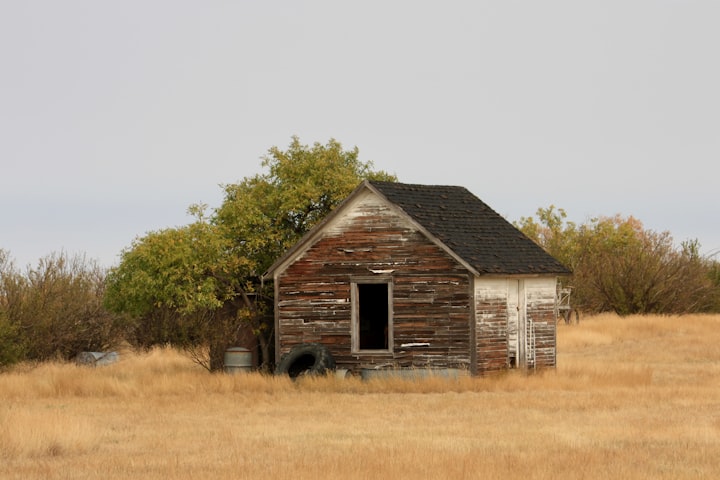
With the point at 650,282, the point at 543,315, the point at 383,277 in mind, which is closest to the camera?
the point at 383,277

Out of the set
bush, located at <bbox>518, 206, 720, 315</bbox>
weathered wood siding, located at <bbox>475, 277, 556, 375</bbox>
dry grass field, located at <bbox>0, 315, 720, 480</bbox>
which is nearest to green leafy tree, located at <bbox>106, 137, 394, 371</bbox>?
dry grass field, located at <bbox>0, 315, 720, 480</bbox>

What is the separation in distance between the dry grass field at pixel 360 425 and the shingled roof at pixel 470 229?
8.35 feet

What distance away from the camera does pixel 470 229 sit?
1082 inches

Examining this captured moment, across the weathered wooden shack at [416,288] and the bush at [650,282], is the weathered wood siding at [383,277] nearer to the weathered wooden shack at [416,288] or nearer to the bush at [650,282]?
the weathered wooden shack at [416,288]

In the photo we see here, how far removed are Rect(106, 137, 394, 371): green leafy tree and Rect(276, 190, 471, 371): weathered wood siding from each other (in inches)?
98.1

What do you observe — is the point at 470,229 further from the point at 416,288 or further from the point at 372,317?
the point at 372,317

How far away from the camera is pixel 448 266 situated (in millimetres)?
25484


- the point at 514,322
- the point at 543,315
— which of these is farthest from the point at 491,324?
the point at 543,315

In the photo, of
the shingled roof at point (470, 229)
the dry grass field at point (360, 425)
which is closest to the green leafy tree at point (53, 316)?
the dry grass field at point (360, 425)

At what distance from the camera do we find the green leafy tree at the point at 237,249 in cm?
2853

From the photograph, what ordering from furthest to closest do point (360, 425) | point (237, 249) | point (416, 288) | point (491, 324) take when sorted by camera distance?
point (237, 249) < point (491, 324) < point (416, 288) < point (360, 425)

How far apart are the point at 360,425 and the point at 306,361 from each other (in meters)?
8.82

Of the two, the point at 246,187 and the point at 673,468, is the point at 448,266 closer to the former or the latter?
the point at 246,187

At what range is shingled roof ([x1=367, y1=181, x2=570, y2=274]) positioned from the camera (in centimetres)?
2589
